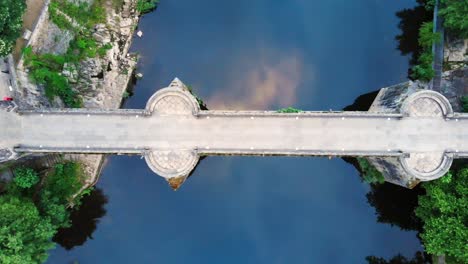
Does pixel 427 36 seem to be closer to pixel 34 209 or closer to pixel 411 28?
pixel 411 28

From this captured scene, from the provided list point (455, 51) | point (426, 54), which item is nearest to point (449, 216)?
point (426, 54)

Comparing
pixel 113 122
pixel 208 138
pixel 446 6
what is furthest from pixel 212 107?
pixel 446 6

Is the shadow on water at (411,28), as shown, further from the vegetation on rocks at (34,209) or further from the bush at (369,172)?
the vegetation on rocks at (34,209)

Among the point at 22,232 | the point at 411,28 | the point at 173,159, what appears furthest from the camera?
the point at 411,28

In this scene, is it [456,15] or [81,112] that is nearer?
[81,112]

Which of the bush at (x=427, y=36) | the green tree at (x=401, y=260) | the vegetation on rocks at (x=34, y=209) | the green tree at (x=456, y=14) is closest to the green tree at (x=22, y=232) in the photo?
the vegetation on rocks at (x=34, y=209)

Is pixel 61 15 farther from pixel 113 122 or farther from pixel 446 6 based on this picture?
pixel 446 6
